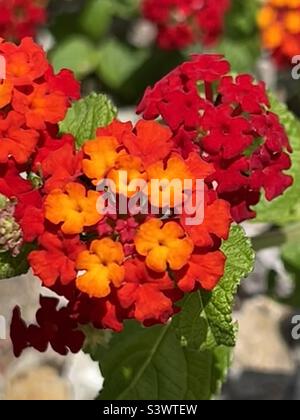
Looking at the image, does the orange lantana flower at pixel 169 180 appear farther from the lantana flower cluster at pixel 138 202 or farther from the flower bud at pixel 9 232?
the flower bud at pixel 9 232

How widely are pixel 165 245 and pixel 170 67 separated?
258cm

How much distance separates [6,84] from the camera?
1.62 metres

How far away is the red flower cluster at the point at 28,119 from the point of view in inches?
61.5

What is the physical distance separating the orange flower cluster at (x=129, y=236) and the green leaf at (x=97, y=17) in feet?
8.17

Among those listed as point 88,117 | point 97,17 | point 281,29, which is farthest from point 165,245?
point 97,17

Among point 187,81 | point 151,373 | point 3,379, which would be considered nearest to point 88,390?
point 3,379

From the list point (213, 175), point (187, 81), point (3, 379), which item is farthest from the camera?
point (3, 379)

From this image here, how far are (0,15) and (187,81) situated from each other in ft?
6.31

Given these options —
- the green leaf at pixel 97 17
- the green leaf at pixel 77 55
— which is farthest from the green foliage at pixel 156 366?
the green leaf at pixel 97 17

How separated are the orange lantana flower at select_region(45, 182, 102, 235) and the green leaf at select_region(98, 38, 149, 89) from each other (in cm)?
247

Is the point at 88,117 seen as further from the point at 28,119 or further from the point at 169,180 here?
the point at 169,180

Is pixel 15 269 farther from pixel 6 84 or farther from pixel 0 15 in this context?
pixel 0 15

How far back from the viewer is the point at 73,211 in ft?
4.90

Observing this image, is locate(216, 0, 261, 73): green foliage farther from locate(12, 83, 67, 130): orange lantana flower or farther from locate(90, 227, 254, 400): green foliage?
locate(12, 83, 67, 130): orange lantana flower
